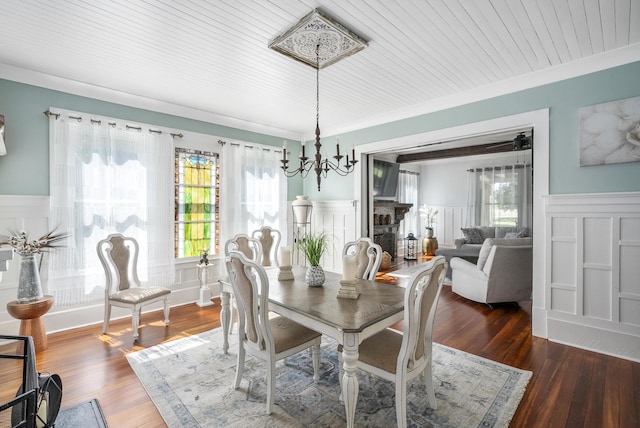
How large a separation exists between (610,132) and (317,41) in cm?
271

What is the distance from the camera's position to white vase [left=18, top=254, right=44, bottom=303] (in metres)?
2.76

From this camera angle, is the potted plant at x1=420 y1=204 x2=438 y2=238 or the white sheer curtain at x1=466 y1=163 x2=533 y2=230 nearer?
the white sheer curtain at x1=466 y1=163 x2=533 y2=230

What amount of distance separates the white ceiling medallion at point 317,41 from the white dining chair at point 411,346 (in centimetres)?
178

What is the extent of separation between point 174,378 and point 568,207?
3846 millimetres

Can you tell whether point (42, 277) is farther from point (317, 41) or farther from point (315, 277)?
point (317, 41)

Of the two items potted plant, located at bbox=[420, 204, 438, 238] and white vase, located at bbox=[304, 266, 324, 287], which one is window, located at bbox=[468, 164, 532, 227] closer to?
potted plant, located at bbox=[420, 204, 438, 238]

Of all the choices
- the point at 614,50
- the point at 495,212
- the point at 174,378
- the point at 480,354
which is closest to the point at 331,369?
the point at 174,378

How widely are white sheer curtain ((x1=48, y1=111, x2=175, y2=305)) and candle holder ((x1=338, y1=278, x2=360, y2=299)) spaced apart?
110 inches

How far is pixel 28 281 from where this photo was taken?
2.79 metres

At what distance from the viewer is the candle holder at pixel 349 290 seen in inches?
85.5

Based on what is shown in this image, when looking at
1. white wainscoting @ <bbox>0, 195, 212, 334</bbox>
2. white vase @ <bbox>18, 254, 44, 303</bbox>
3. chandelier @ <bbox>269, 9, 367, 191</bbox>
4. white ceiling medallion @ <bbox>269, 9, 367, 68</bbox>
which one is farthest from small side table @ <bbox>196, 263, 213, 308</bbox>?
white ceiling medallion @ <bbox>269, 9, 367, 68</bbox>

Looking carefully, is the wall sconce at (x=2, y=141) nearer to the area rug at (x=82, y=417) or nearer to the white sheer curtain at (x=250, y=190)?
the white sheer curtain at (x=250, y=190)

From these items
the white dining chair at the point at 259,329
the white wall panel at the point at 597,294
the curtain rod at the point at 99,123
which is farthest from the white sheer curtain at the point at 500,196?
the curtain rod at the point at 99,123

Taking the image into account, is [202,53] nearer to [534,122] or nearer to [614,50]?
[534,122]
